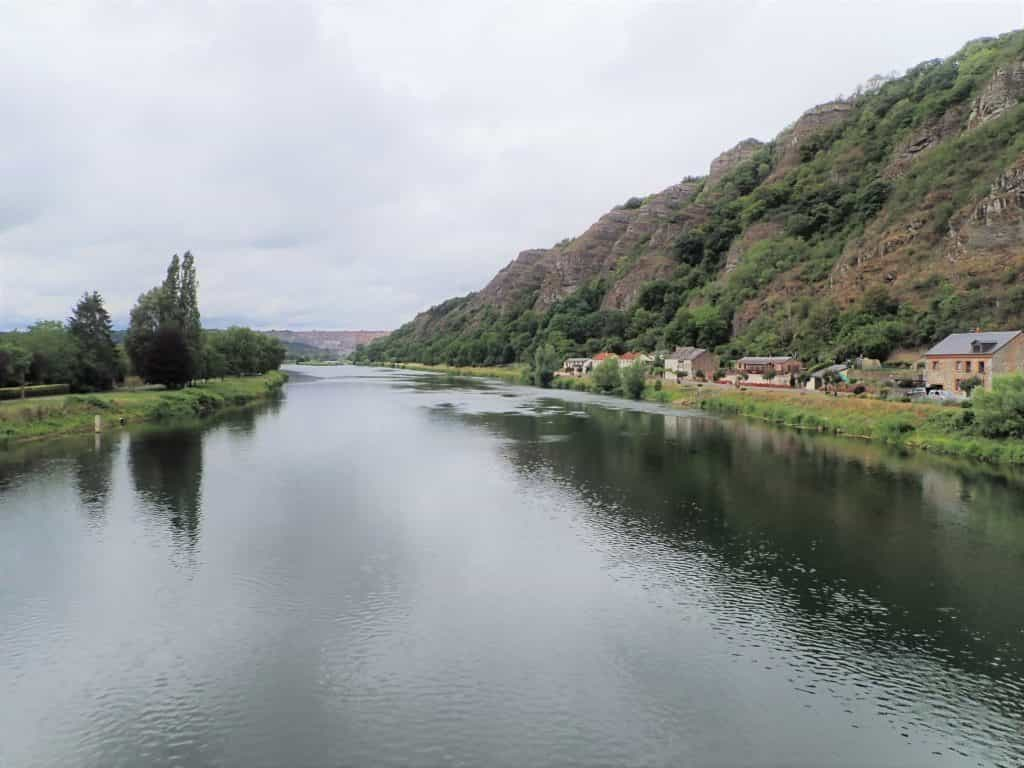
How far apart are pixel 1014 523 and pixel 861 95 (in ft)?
406

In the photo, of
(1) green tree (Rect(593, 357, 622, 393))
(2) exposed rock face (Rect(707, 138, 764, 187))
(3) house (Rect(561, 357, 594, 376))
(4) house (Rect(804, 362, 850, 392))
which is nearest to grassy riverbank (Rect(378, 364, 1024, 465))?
(4) house (Rect(804, 362, 850, 392))

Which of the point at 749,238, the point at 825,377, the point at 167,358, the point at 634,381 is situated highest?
the point at 749,238

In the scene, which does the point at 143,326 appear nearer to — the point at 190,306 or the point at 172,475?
the point at 190,306

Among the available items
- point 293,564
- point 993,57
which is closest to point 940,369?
point 293,564

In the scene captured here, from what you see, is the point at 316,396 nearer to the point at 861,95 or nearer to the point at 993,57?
the point at 993,57

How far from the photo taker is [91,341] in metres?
43.6

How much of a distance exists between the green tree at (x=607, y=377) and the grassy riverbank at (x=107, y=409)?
119 feet

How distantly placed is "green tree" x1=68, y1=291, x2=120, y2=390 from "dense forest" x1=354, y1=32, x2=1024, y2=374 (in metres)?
57.7

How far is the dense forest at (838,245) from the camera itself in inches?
2152

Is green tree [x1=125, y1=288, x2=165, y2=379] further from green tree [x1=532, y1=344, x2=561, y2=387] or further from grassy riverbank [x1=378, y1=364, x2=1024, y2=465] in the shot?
green tree [x1=532, y1=344, x2=561, y2=387]

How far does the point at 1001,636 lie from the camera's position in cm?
1217

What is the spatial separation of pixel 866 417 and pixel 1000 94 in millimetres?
56763

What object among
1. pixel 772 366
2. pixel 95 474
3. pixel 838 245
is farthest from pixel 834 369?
pixel 95 474

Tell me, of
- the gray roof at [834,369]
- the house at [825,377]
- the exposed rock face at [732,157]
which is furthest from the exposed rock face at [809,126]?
the house at [825,377]
